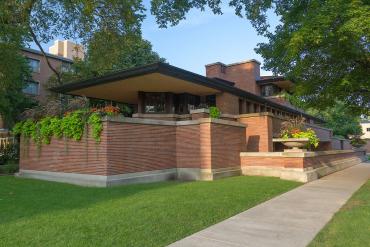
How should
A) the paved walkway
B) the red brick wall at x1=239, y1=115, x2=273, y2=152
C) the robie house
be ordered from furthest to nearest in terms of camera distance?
the red brick wall at x1=239, y1=115, x2=273, y2=152 < the robie house < the paved walkway

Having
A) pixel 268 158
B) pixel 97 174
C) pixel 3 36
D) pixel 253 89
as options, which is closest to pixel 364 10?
pixel 268 158

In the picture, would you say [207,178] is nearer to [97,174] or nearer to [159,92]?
[97,174]

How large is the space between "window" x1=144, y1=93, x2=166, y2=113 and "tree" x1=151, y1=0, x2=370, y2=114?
395 centimetres

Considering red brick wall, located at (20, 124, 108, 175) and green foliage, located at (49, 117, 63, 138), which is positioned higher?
green foliage, located at (49, 117, 63, 138)

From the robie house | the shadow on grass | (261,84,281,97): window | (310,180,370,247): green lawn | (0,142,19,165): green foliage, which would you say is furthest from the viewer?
(261,84,281,97): window

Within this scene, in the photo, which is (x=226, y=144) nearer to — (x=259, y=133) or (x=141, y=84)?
(x=259, y=133)

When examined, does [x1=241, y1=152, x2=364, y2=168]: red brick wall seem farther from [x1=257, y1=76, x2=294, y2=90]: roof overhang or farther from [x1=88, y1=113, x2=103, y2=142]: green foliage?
[x1=257, y1=76, x2=294, y2=90]: roof overhang

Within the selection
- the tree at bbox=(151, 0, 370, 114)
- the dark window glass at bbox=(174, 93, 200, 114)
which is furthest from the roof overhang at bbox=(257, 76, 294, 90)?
the dark window glass at bbox=(174, 93, 200, 114)

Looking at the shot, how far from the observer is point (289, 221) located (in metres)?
6.98

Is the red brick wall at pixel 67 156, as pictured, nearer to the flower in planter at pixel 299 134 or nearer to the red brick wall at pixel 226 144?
the red brick wall at pixel 226 144

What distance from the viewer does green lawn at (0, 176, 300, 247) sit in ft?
18.2

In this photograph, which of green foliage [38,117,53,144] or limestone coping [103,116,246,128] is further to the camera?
green foliage [38,117,53,144]

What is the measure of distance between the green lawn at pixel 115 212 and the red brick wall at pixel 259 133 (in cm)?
706

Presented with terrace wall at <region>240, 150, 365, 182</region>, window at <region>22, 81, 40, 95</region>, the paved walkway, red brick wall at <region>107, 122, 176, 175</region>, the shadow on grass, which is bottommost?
the paved walkway
